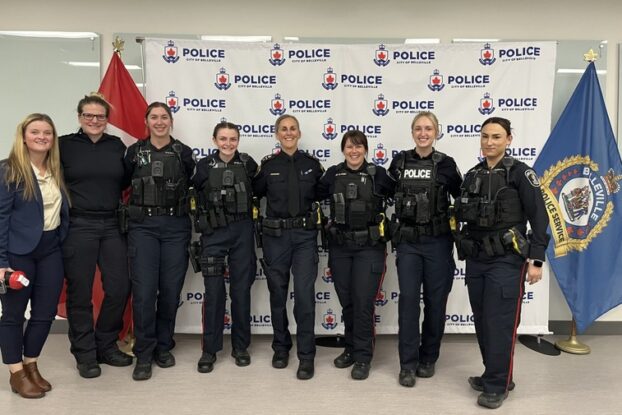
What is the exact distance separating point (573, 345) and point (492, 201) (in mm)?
2055

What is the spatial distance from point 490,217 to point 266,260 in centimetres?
168

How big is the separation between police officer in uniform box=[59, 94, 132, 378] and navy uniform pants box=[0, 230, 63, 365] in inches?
7.3

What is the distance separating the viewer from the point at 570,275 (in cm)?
410

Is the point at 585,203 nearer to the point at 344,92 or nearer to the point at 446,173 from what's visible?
the point at 446,173

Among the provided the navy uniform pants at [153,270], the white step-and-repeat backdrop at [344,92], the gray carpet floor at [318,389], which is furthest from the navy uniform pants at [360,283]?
the navy uniform pants at [153,270]

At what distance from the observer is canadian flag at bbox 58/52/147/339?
3998 millimetres

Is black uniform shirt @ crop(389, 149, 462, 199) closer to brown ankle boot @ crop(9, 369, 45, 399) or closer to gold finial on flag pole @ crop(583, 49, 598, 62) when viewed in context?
gold finial on flag pole @ crop(583, 49, 598, 62)

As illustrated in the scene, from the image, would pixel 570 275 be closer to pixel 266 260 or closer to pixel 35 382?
pixel 266 260

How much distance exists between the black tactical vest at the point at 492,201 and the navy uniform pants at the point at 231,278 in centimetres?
165

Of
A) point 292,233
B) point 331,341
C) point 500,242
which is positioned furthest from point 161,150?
point 500,242

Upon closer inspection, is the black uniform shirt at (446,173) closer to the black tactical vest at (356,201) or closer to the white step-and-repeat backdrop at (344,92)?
the black tactical vest at (356,201)

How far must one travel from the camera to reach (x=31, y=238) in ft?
9.76

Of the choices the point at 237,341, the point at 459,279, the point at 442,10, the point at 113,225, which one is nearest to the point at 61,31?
the point at 113,225

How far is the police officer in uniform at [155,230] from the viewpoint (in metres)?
3.43
